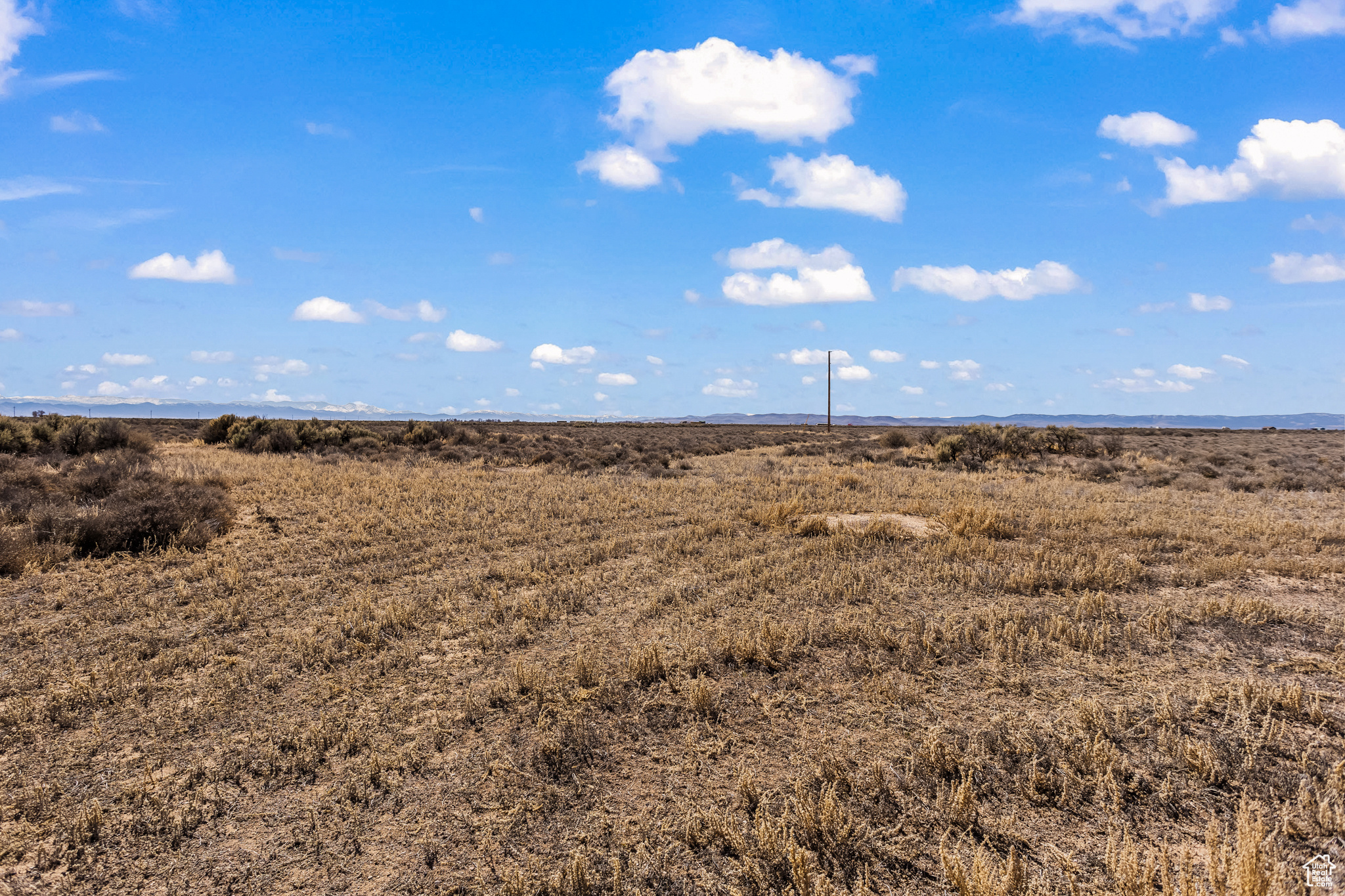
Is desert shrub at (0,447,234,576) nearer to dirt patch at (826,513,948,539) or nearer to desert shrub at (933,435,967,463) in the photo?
dirt patch at (826,513,948,539)

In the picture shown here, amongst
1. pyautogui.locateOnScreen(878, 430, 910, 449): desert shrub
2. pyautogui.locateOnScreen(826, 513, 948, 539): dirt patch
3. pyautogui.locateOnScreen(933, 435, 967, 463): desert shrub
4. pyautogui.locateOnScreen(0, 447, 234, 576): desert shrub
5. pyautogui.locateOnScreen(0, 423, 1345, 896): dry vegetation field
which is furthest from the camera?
pyautogui.locateOnScreen(878, 430, 910, 449): desert shrub

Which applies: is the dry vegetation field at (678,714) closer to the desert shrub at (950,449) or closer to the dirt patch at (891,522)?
the dirt patch at (891,522)

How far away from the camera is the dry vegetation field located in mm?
3424

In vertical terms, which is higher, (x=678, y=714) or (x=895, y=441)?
(x=895, y=441)

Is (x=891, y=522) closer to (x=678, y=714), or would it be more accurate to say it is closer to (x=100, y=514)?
(x=678, y=714)

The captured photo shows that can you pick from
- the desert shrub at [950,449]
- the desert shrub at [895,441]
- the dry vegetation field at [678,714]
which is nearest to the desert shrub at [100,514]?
the dry vegetation field at [678,714]

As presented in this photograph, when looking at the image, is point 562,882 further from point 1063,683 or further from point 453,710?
point 1063,683

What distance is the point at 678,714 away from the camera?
498 centimetres

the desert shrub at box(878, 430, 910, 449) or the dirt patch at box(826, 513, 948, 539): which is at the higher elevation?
the desert shrub at box(878, 430, 910, 449)

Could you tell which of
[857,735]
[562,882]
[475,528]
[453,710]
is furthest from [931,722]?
[475,528]

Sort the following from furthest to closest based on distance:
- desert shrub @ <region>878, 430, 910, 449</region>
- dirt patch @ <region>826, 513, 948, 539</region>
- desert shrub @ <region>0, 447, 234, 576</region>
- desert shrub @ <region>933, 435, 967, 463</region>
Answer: desert shrub @ <region>878, 430, 910, 449</region> → desert shrub @ <region>933, 435, 967, 463</region> → dirt patch @ <region>826, 513, 948, 539</region> → desert shrub @ <region>0, 447, 234, 576</region>

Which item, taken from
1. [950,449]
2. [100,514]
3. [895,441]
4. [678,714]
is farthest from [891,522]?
[895,441]

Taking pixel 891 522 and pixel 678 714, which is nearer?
pixel 678 714

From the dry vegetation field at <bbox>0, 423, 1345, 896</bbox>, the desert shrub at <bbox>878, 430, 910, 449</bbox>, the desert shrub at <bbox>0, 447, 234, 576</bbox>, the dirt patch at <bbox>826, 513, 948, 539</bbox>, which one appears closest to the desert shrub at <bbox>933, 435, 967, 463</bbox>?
the desert shrub at <bbox>878, 430, 910, 449</bbox>
